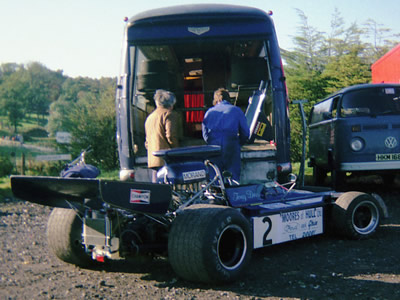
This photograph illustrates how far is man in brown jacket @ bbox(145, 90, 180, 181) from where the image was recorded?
19.4 ft

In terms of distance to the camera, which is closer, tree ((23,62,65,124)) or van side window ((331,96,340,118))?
van side window ((331,96,340,118))

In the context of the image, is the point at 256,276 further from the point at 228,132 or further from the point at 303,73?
the point at 303,73

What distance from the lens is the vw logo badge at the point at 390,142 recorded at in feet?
26.2

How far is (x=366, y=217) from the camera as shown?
568 cm

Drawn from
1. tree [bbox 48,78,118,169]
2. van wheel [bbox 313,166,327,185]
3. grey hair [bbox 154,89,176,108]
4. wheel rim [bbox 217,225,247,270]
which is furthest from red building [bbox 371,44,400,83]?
tree [bbox 48,78,118,169]

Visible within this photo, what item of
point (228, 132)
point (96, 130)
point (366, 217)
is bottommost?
point (366, 217)

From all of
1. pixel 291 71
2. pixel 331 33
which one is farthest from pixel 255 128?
pixel 331 33

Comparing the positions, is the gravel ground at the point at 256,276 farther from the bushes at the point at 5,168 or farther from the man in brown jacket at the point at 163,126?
the bushes at the point at 5,168

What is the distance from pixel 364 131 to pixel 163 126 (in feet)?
12.8

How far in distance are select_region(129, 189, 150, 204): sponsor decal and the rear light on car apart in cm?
533

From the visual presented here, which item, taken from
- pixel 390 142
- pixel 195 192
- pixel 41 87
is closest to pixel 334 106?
pixel 390 142

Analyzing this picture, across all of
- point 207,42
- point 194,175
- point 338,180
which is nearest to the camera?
point 194,175

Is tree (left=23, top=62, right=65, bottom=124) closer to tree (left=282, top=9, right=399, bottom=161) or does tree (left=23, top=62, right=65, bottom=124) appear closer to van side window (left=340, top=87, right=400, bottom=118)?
tree (left=282, top=9, right=399, bottom=161)

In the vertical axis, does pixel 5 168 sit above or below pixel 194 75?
below
